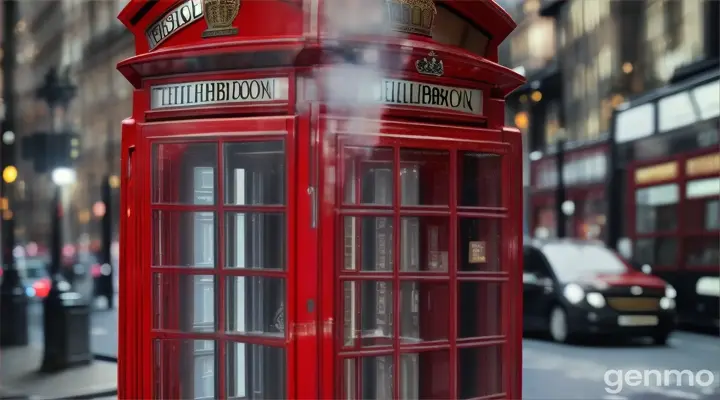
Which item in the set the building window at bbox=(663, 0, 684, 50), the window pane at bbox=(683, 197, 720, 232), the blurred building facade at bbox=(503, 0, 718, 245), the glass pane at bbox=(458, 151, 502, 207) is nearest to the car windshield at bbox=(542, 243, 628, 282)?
the blurred building facade at bbox=(503, 0, 718, 245)

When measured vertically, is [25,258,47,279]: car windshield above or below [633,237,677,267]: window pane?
below

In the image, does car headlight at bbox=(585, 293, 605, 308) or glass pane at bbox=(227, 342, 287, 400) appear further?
car headlight at bbox=(585, 293, 605, 308)

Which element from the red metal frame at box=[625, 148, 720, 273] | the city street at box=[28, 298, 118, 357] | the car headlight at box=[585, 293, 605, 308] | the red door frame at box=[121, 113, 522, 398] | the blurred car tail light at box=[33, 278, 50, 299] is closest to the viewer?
the red door frame at box=[121, 113, 522, 398]

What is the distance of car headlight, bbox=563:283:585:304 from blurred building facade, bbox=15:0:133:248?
12.8 feet

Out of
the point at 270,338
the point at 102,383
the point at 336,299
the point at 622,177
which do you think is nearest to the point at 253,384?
the point at 270,338

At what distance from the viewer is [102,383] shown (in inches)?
243

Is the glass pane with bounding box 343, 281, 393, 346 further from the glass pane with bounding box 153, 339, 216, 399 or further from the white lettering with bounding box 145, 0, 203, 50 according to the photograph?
the white lettering with bounding box 145, 0, 203, 50

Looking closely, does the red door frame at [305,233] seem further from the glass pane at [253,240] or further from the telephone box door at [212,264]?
the glass pane at [253,240]

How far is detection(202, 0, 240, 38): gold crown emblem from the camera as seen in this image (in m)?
3.10

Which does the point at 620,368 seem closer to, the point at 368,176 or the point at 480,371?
the point at 480,371

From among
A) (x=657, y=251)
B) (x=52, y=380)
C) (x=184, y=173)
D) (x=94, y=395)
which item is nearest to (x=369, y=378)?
(x=184, y=173)

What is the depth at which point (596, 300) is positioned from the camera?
731 centimetres

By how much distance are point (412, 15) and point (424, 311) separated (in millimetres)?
1109

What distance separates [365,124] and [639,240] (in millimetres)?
5596
